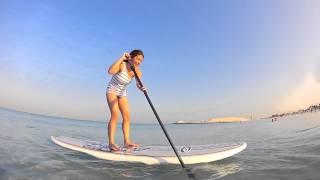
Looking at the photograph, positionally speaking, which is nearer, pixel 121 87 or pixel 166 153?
pixel 166 153

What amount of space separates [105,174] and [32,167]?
145 centimetres

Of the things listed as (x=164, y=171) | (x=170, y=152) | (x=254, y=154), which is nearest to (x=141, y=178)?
(x=164, y=171)

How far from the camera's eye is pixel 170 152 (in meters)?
7.48

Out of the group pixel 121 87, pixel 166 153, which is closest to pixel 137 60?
pixel 121 87

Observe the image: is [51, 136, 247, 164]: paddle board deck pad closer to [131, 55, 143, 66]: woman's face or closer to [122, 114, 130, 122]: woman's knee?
[122, 114, 130, 122]: woman's knee

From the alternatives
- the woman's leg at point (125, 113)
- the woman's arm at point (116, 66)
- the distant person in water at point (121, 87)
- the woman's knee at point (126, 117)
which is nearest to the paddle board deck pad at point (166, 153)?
the distant person in water at point (121, 87)

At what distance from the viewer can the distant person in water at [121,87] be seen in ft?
23.8

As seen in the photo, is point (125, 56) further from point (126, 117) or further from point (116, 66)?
point (126, 117)

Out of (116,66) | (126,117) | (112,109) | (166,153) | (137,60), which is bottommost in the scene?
(166,153)

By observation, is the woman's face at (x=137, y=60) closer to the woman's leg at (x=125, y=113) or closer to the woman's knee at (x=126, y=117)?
the woman's leg at (x=125, y=113)

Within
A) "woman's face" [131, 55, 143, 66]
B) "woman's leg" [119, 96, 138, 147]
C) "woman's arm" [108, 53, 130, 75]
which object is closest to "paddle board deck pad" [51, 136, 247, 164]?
"woman's leg" [119, 96, 138, 147]

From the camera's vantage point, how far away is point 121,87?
7.55 metres

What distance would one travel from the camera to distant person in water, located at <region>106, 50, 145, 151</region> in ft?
23.8

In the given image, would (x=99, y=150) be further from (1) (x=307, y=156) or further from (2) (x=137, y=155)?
(1) (x=307, y=156)
